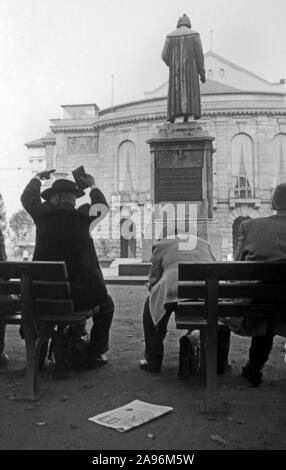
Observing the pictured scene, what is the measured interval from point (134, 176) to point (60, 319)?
3541cm

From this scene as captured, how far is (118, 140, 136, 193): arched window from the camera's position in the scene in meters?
39.2

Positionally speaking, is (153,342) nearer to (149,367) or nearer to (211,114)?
(149,367)

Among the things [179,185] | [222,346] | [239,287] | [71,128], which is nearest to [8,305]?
[222,346]

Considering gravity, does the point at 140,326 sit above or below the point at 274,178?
below

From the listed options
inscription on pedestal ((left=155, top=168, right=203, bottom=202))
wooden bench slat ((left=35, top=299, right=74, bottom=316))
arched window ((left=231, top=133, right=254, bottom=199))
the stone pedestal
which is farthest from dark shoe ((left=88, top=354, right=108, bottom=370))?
arched window ((left=231, top=133, right=254, bottom=199))

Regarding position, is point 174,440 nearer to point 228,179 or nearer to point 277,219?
point 277,219

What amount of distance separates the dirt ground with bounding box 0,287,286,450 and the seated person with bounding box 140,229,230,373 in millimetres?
173

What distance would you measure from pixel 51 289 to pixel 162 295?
95 centimetres

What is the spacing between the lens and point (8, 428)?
311 centimetres

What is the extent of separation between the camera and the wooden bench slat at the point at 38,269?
→ 3.81 metres

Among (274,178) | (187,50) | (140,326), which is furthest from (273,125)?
(140,326)

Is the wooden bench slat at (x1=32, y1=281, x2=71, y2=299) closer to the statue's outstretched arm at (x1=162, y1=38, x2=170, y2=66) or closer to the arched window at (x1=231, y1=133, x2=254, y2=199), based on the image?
the statue's outstretched arm at (x1=162, y1=38, x2=170, y2=66)

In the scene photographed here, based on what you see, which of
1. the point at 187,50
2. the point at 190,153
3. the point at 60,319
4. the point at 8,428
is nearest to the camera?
the point at 8,428

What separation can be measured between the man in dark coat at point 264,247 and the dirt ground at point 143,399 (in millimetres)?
213
